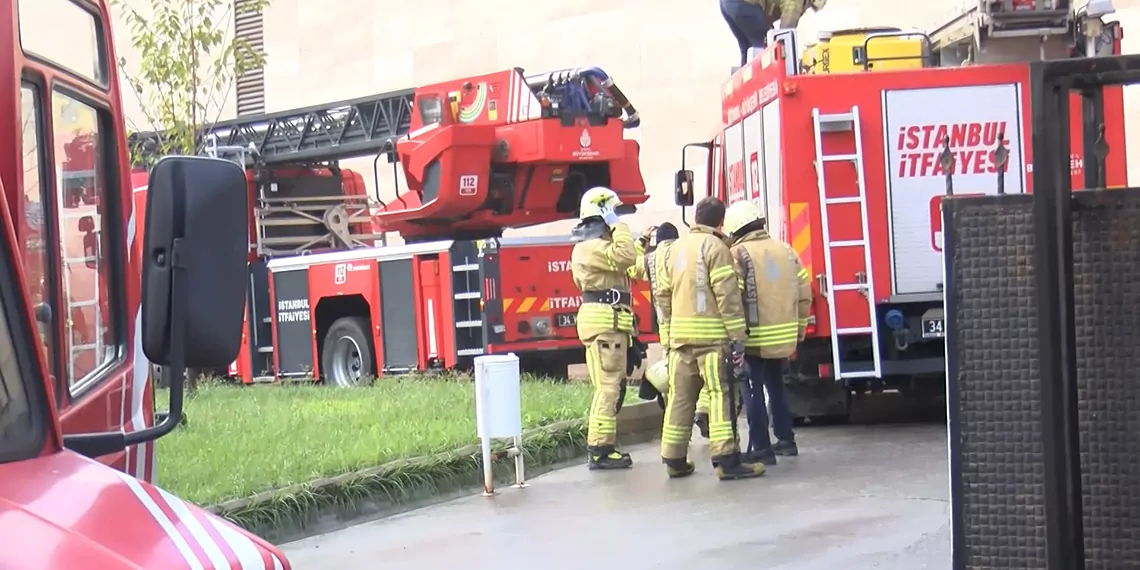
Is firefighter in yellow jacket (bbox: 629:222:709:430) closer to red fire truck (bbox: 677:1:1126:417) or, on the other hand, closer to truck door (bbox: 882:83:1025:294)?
red fire truck (bbox: 677:1:1126:417)

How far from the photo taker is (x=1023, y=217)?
125 inches

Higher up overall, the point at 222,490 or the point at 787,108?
the point at 787,108

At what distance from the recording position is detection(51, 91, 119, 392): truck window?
3109 millimetres

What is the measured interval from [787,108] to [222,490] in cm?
500

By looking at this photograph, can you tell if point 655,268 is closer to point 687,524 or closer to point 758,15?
point 687,524

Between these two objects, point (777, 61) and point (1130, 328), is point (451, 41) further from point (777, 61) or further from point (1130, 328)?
point (1130, 328)

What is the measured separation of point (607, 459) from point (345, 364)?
23.8ft

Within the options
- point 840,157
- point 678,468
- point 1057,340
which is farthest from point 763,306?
point 1057,340

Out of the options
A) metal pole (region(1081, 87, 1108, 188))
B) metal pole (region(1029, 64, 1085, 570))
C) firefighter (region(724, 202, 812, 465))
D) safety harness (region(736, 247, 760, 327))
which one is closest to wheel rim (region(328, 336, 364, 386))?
firefighter (region(724, 202, 812, 465))

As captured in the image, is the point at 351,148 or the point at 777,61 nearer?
the point at 777,61

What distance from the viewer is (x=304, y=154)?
17.6 m

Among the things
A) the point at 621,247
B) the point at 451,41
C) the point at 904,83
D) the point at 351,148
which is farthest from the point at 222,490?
the point at 451,41

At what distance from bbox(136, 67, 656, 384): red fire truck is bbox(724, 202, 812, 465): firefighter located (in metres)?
4.79

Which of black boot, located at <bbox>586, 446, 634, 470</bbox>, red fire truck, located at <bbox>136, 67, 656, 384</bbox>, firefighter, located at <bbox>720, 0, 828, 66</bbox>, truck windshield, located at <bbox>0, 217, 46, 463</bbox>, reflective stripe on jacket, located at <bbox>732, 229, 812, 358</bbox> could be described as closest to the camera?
truck windshield, located at <bbox>0, 217, 46, 463</bbox>
